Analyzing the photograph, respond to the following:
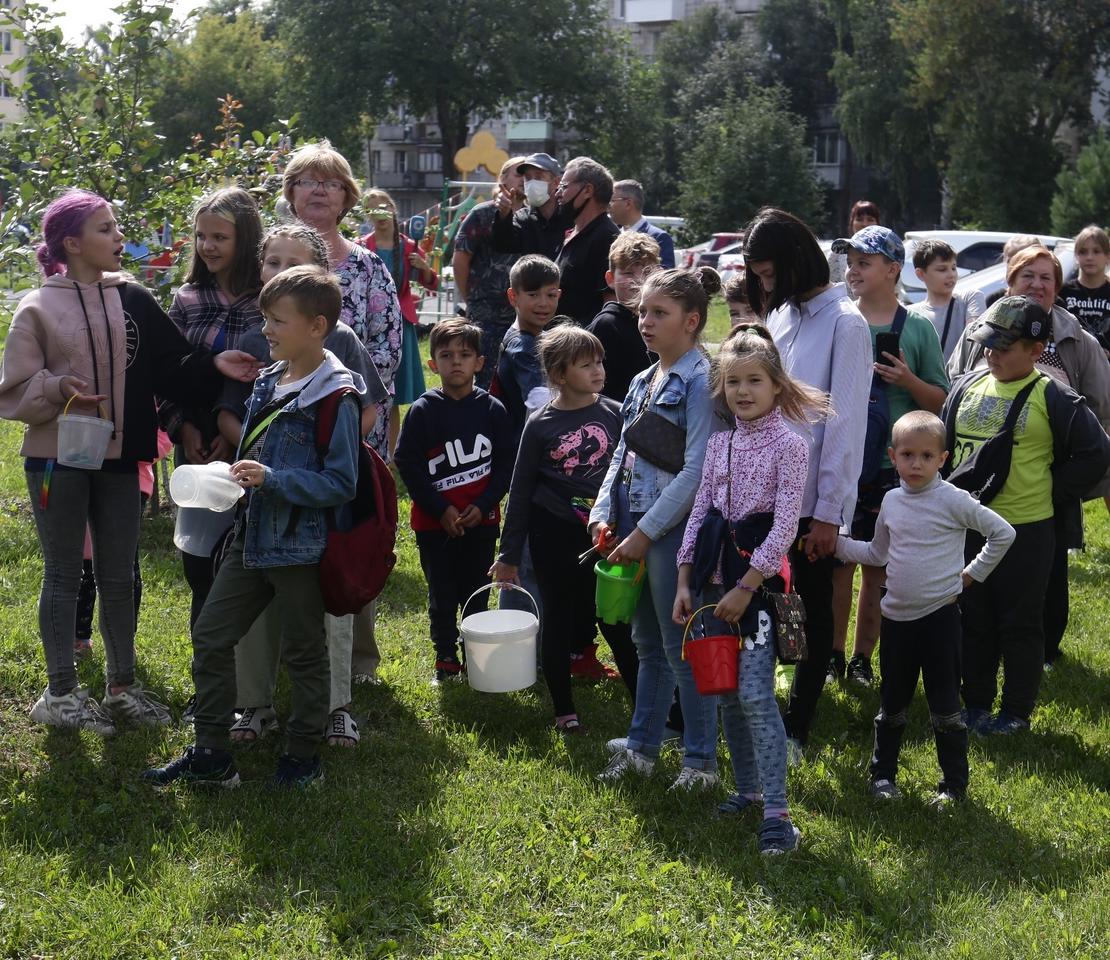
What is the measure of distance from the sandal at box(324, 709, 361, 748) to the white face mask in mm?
3233

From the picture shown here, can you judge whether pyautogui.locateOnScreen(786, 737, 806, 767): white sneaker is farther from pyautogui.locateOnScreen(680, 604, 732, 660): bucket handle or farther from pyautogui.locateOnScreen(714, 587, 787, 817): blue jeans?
pyautogui.locateOnScreen(680, 604, 732, 660): bucket handle

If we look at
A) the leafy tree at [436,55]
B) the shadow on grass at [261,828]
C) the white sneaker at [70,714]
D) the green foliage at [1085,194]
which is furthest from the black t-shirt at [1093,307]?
the leafy tree at [436,55]

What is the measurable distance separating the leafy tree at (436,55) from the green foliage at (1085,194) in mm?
19980

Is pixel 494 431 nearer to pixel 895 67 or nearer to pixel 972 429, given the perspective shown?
pixel 972 429

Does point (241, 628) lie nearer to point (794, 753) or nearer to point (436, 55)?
point (794, 753)

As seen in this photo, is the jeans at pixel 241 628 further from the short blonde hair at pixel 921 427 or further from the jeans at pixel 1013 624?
the jeans at pixel 1013 624

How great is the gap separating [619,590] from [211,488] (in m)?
1.44

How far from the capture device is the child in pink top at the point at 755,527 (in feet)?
13.4

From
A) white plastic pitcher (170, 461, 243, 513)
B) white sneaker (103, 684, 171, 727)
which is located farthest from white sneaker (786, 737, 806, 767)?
white sneaker (103, 684, 171, 727)

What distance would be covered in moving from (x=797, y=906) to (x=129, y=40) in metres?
6.48

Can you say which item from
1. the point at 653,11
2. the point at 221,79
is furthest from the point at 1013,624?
the point at 653,11

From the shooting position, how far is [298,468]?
14.1 feet

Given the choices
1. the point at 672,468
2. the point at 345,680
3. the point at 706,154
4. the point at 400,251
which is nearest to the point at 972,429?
the point at 672,468

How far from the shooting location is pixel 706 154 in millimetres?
45188
